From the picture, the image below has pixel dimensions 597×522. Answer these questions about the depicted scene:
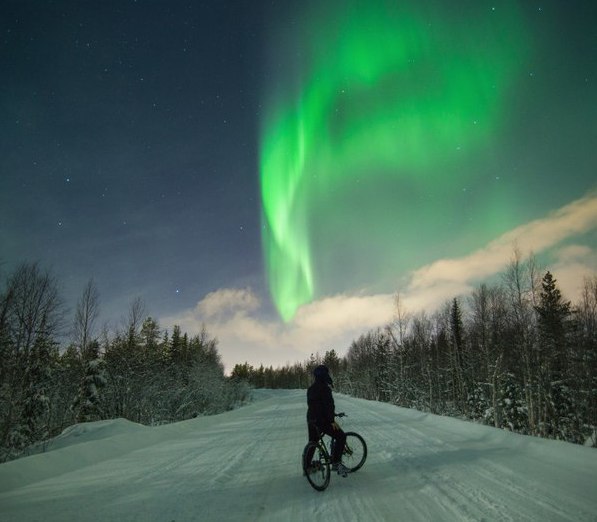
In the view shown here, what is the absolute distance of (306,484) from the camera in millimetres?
6422

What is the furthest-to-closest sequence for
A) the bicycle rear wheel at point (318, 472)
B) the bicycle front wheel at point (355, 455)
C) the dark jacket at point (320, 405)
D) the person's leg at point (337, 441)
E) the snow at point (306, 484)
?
1. the bicycle front wheel at point (355, 455)
2. the dark jacket at point (320, 405)
3. the person's leg at point (337, 441)
4. the bicycle rear wheel at point (318, 472)
5. the snow at point (306, 484)

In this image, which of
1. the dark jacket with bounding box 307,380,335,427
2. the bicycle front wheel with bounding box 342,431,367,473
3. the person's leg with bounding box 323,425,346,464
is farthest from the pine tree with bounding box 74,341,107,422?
the person's leg with bounding box 323,425,346,464

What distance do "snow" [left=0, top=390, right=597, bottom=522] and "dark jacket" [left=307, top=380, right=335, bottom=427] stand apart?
40.7 inches

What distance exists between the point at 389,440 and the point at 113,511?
7.69 m

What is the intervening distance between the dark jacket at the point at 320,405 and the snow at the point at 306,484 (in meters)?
1.03

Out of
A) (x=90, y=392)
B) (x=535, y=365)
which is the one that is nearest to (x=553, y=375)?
(x=535, y=365)

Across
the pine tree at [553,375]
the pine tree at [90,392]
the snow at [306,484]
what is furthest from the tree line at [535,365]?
the pine tree at [90,392]

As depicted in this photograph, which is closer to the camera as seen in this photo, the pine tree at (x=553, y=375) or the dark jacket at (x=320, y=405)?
the dark jacket at (x=320, y=405)

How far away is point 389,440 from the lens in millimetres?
10742

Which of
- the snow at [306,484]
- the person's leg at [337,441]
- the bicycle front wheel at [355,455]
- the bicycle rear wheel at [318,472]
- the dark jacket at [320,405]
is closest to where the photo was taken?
the snow at [306,484]

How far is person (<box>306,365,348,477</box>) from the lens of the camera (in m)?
6.44

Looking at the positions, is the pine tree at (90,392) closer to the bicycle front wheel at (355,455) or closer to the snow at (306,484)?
the snow at (306,484)

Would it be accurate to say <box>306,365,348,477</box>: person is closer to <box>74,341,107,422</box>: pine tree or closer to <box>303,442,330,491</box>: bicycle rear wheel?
<box>303,442,330,491</box>: bicycle rear wheel

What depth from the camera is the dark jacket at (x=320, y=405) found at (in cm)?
671
